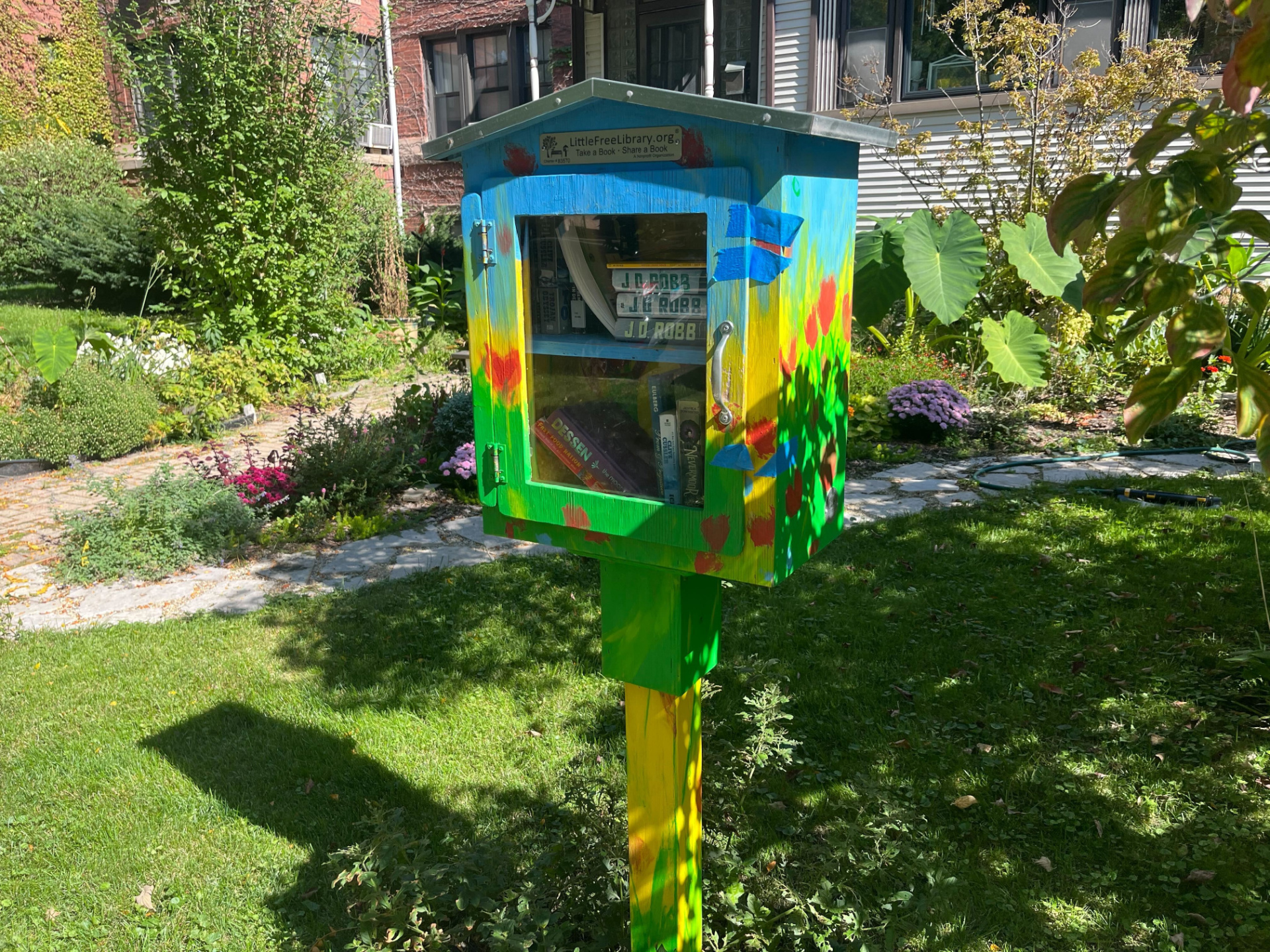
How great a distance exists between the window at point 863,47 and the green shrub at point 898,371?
435cm

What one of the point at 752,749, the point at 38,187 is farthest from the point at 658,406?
the point at 38,187

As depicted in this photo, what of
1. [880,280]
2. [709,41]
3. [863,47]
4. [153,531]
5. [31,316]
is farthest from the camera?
[31,316]

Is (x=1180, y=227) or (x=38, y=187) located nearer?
(x=1180, y=227)

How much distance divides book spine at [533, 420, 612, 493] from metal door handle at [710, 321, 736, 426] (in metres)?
0.38

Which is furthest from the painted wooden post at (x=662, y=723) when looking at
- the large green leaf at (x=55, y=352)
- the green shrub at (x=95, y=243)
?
the green shrub at (x=95, y=243)

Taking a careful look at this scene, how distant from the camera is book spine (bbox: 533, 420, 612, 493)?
2080 millimetres

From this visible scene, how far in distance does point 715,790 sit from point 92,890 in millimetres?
2043

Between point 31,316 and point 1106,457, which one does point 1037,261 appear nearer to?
point 1106,457

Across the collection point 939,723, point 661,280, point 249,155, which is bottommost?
point 939,723

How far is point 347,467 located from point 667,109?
5091mm

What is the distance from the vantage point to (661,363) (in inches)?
76.7

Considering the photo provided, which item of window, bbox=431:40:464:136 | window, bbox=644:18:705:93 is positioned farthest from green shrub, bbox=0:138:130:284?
window, bbox=644:18:705:93

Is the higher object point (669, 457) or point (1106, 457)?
point (669, 457)

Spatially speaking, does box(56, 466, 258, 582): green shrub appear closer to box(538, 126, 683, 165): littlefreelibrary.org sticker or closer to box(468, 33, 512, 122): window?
box(538, 126, 683, 165): littlefreelibrary.org sticker
